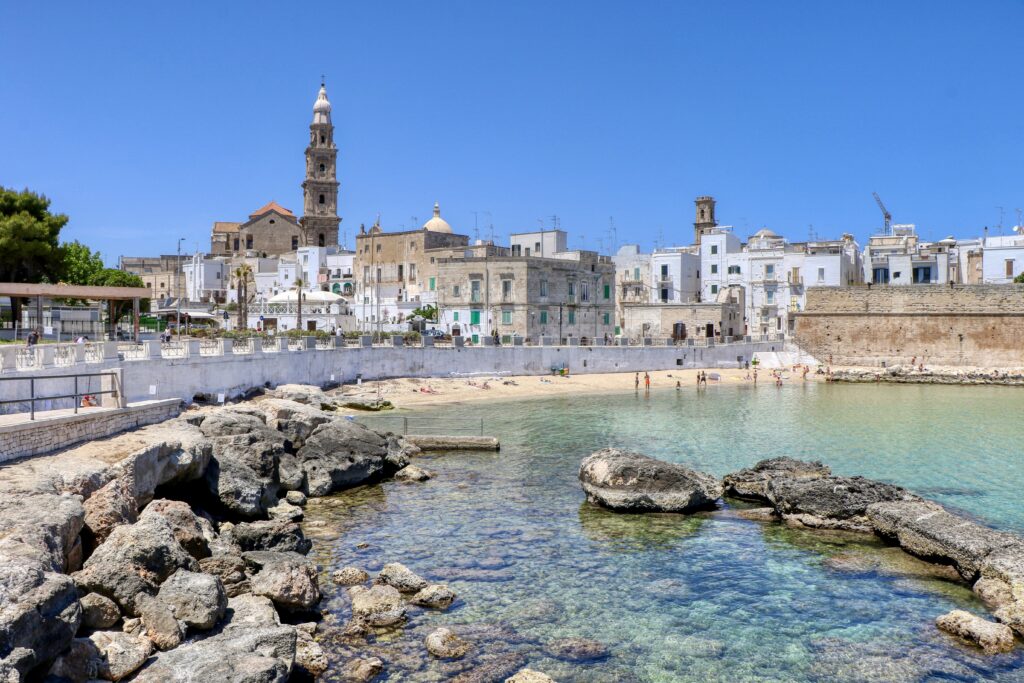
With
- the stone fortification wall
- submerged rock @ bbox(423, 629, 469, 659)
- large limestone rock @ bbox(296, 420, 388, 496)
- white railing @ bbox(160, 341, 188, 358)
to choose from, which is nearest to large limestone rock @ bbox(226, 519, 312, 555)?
submerged rock @ bbox(423, 629, 469, 659)

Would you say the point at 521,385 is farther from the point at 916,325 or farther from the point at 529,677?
the point at 529,677

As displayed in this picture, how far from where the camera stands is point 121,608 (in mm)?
11312

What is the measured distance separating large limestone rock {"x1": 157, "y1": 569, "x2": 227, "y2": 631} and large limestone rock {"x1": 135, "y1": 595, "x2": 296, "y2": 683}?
24 cm

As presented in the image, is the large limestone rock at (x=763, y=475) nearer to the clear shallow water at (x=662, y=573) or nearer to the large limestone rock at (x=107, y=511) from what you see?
the clear shallow water at (x=662, y=573)

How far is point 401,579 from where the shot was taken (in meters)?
14.3

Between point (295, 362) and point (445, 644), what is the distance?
29.2m

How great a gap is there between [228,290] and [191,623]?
8069 centimetres

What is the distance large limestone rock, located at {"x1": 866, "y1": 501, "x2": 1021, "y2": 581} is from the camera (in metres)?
15.0

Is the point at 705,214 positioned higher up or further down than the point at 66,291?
higher up

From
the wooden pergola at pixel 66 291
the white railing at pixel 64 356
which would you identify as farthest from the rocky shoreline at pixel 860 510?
the wooden pergola at pixel 66 291

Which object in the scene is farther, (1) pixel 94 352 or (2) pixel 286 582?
(1) pixel 94 352

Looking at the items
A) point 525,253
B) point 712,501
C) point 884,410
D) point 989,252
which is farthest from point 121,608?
point 989,252

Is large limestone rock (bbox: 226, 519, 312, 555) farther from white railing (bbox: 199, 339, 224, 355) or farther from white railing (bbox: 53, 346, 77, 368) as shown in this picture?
white railing (bbox: 199, 339, 224, 355)

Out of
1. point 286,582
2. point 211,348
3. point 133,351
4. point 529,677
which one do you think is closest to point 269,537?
point 286,582
